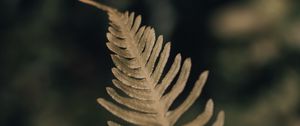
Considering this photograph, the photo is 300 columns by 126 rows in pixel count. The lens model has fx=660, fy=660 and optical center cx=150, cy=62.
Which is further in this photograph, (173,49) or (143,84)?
(173,49)

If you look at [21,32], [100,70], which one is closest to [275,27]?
[100,70]

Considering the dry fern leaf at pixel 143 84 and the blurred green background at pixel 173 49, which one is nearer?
the dry fern leaf at pixel 143 84

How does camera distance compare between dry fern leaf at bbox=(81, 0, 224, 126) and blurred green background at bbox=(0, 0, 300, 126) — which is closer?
dry fern leaf at bbox=(81, 0, 224, 126)

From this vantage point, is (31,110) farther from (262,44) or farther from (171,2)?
(262,44)

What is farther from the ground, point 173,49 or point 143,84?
point 173,49
